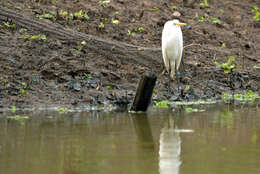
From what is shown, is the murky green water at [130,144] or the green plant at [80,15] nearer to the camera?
the murky green water at [130,144]

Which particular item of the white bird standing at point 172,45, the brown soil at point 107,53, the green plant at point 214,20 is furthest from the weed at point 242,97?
the green plant at point 214,20

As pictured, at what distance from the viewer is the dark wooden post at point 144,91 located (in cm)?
762

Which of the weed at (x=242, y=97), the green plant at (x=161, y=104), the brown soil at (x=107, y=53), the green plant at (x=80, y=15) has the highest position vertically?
the green plant at (x=80, y=15)

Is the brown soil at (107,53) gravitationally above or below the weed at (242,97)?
above

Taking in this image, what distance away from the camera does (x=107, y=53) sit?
1096cm

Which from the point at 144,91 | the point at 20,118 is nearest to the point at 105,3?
the point at 144,91

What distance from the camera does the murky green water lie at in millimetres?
Result: 4273

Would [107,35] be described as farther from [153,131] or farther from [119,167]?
[119,167]

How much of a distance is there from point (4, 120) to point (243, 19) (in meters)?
11.0

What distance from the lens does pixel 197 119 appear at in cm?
723

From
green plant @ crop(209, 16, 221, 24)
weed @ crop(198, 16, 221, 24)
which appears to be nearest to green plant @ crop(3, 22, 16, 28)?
weed @ crop(198, 16, 221, 24)

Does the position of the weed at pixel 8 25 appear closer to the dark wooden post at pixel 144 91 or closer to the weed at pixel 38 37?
the weed at pixel 38 37

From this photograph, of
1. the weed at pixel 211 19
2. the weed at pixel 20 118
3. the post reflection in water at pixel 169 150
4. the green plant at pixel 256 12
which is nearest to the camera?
the post reflection in water at pixel 169 150

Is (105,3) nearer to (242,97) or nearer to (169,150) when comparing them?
(242,97)
